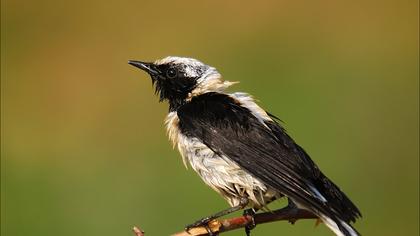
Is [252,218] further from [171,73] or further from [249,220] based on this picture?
[171,73]

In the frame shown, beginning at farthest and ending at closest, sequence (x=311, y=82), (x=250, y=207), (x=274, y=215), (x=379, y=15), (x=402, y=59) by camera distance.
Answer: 1. (x=379, y=15)
2. (x=402, y=59)
3. (x=311, y=82)
4. (x=250, y=207)
5. (x=274, y=215)

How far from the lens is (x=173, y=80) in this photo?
706 cm

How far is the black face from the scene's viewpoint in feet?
22.8

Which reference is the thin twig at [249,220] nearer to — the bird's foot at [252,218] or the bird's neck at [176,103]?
the bird's foot at [252,218]

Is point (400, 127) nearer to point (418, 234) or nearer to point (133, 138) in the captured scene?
point (418, 234)

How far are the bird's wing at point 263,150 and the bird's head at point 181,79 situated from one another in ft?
0.79

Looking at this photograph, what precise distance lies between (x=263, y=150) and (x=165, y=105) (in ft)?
18.8

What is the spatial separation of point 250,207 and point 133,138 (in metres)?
4.96

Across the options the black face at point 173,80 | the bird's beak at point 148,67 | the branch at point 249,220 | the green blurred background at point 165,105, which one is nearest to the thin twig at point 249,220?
the branch at point 249,220

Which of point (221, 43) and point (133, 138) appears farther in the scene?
point (221, 43)

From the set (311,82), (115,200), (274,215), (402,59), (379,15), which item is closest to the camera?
(274,215)

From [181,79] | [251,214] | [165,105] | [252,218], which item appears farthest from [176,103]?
[165,105]

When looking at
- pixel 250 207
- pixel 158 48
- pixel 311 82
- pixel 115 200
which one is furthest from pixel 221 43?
pixel 250 207

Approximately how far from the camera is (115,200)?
9781mm
